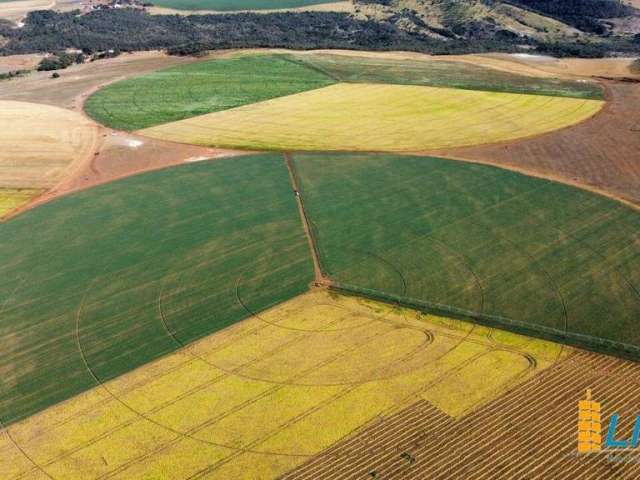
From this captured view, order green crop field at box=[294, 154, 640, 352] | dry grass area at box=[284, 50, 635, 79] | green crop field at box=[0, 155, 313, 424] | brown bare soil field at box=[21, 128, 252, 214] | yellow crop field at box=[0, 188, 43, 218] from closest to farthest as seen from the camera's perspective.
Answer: green crop field at box=[0, 155, 313, 424]
green crop field at box=[294, 154, 640, 352]
yellow crop field at box=[0, 188, 43, 218]
brown bare soil field at box=[21, 128, 252, 214]
dry grass area at box=[284, 50, 635, 79]

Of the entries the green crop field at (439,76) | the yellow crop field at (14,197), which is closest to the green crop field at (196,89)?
the green crop field at (439,76)

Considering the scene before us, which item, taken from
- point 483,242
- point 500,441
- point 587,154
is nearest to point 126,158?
point 483,242

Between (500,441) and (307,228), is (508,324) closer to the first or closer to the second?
(500,441)

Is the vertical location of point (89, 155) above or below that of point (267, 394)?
above

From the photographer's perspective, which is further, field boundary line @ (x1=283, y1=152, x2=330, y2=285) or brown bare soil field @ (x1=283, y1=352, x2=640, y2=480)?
→ field boundary line @ (x1=283, y1=152, x2=330, y2=285)

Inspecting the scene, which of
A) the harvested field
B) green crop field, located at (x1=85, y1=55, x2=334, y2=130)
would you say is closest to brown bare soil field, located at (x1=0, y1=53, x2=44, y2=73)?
green crop field, located at (x1=85, y1=55, x2=334, y2=130)

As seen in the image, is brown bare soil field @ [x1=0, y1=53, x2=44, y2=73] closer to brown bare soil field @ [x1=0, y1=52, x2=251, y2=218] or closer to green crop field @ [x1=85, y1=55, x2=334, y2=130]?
brown bare soil field @ [x1=0, y1=52, x2=251, y2=218]

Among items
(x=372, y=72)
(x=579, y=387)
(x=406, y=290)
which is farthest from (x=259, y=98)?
(x=579, y=387)
